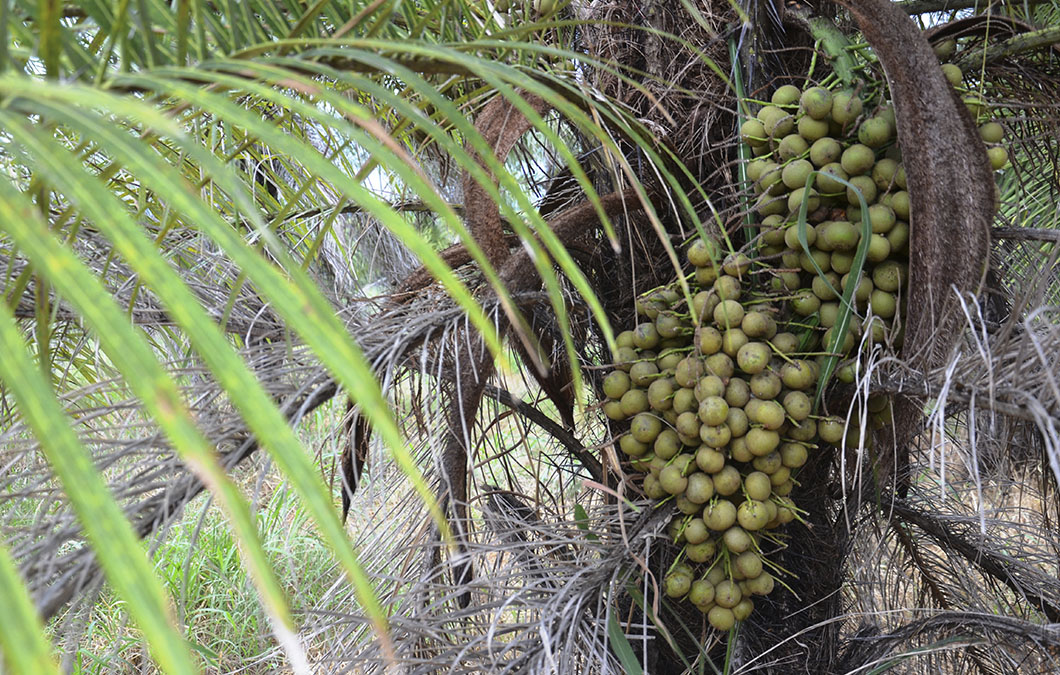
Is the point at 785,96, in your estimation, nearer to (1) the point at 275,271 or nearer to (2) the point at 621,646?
(2) the point at 621,646

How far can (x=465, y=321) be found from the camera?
2.70ft

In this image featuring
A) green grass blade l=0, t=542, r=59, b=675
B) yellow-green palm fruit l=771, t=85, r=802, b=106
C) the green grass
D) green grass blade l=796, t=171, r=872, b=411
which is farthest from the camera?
the green grass

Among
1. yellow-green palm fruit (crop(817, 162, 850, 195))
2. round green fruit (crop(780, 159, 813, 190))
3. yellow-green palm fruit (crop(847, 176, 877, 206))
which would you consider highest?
round green fruit (crop(780, 159, 813, 190))

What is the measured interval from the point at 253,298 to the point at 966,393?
920 millimetres

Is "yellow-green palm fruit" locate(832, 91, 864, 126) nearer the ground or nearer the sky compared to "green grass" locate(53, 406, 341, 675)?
nearer the sky

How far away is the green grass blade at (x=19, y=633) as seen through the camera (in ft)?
0.64

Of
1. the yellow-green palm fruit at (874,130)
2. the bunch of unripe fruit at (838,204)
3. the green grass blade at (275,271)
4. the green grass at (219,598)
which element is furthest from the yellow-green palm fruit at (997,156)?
the green grass at (219,598)

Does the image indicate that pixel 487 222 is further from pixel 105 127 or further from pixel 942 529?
Result: pixel 942 529

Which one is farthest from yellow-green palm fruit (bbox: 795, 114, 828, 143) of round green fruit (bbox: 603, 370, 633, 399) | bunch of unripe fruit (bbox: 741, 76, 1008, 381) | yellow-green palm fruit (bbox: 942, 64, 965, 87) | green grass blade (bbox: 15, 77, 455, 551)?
green grass blade (bbox: 15, 77, 455, 551)

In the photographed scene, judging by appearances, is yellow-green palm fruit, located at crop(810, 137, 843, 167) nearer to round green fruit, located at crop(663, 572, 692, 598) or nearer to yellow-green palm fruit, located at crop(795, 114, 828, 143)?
yellow-green palm fruit, located at crop(795, 114, 828, 143)

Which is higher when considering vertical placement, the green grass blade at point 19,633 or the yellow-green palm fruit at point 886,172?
the green grass blade at point 19,633

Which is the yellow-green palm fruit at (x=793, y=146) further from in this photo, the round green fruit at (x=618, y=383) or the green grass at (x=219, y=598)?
the green grass at (x=219, y=598)

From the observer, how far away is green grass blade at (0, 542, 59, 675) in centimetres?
20

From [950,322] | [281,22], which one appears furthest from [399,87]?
[950,322]
